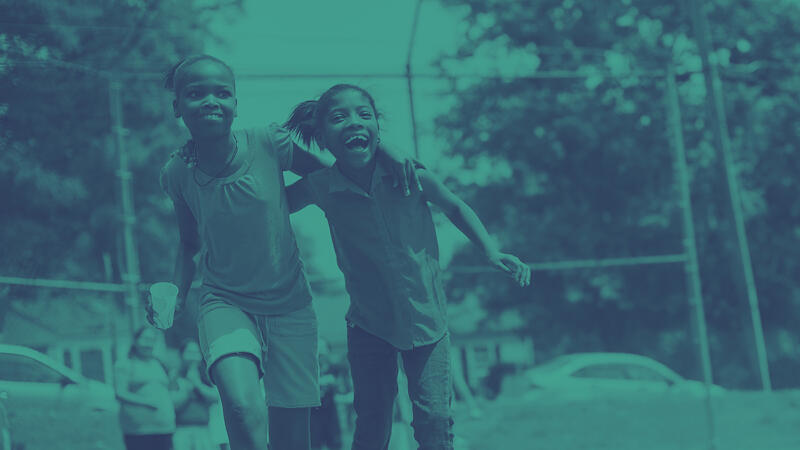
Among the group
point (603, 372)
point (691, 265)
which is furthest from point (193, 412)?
point (603, 372)

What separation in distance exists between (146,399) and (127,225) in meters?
1.41

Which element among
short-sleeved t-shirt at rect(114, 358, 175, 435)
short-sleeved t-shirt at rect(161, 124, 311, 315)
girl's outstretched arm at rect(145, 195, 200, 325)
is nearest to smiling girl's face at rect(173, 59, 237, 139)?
short-sleeved t-shirt at rect(161, 124, 311, 315)

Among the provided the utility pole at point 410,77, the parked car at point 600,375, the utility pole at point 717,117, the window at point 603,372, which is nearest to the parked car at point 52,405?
the utility pole at point 410,77

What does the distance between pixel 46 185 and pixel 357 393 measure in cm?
587

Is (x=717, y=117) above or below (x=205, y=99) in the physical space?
above

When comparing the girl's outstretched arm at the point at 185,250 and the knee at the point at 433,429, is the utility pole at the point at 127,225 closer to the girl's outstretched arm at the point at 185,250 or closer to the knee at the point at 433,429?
the girl's outstretched arm at the point at 185,250

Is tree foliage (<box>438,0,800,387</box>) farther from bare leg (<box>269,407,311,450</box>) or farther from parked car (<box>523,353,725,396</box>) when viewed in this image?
bare leg (<box>269,407,311,450</box>)

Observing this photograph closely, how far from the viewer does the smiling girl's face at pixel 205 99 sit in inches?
130

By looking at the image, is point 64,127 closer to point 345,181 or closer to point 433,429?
point 345,181

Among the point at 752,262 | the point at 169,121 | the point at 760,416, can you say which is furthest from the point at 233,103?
the point at 752,262

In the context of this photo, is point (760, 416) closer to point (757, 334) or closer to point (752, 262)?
point (757, 334)

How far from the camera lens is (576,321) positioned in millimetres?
19297

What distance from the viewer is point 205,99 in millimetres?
3303

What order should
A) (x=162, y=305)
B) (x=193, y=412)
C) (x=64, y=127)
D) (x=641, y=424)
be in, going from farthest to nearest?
(x=641, y=424), (x=64, y=127), (x=193, y=412), (x=162, y=305)
